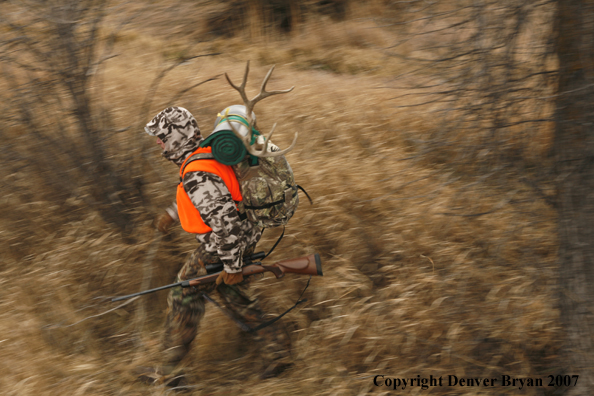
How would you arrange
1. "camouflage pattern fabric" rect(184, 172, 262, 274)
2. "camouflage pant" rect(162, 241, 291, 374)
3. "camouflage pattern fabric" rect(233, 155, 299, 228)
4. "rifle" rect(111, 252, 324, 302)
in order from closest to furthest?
"camouflage pattern fabric" rect(184, 172, 262, 274) → "camouflage pattern fabric" rect(233, 155, 299, 228) → "rifle" rect(111, 252, 324, 302) → "camouflage pant" rect(162, 241, 291, 374)

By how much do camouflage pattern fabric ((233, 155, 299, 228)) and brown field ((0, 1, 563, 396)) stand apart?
0.88 m

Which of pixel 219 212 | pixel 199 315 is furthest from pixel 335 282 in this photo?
pixel 219 212

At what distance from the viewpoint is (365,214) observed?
4695mm

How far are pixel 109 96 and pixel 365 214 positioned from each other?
351 cm

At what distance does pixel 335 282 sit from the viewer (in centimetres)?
414

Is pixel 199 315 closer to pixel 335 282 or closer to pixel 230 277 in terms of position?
pixel 230 277

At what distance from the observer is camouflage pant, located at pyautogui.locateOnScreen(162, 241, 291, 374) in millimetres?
3418

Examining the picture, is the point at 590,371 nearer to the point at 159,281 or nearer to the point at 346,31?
the point at 159,281

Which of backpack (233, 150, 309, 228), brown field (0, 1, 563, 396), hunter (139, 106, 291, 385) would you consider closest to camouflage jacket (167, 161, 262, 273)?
hunter (139, 106, 291, 385)

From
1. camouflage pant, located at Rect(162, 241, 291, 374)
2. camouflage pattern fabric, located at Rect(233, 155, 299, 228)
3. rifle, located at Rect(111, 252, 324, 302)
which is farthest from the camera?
camouflage pant, located at Rect(162, 241, 291, 374)

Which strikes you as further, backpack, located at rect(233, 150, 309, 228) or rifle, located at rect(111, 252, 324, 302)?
rifle, located at rect(111, 252, 324, 302)

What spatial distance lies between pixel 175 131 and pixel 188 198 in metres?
0.43

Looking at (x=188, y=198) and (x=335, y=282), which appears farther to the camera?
(x=335, y=282)

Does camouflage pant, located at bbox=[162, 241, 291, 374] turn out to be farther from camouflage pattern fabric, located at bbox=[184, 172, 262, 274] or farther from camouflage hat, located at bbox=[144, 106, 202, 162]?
camouflage hat, located at bbox=[144, 106, 202, 162]
